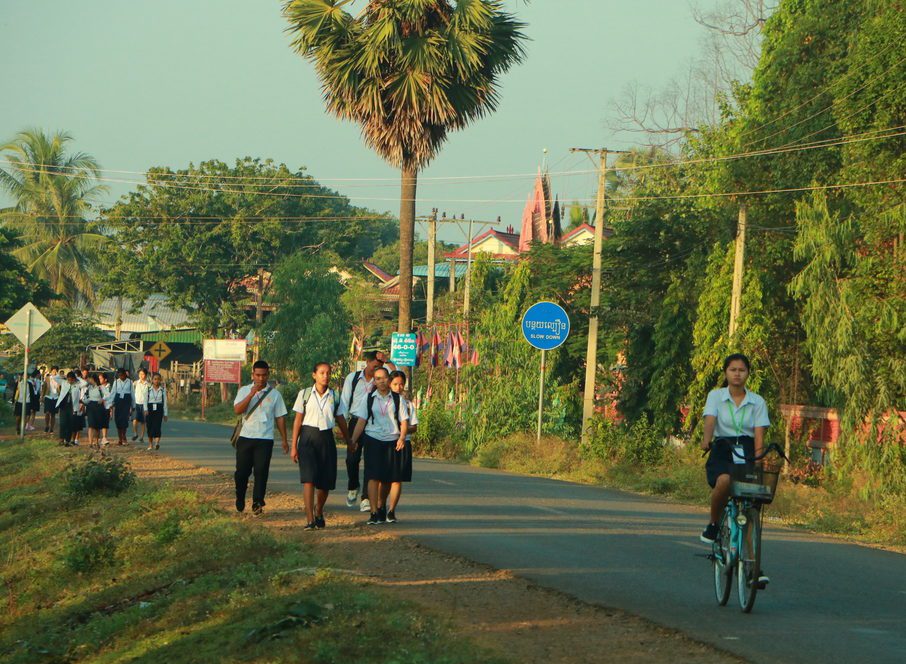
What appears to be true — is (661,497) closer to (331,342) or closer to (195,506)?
(195,506)

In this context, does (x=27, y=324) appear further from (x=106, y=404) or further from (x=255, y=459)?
(x=255, y=459)

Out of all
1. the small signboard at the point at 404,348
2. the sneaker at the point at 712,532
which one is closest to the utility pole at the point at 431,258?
the small signboard at the point at 404,348

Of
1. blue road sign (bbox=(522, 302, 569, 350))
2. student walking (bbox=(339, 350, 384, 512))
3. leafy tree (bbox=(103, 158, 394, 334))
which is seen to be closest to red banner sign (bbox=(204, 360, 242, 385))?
leafy tree (bbox=(103, 158, 394, 334))

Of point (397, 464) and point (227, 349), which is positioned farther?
point (227, 349)

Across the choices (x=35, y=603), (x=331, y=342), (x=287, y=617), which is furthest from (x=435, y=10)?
(x=331, y=342)

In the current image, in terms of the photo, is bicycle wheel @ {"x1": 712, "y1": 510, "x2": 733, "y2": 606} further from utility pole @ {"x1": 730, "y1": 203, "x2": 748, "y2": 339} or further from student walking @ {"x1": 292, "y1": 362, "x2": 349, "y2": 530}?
utility pole @ {"x1": 730, "y1": 203, "x2": 748, "y2": 339}

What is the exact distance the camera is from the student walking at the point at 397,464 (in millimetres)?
13914

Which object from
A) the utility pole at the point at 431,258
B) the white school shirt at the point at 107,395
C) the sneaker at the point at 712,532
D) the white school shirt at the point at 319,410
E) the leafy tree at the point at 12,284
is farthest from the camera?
the leafy tree at the point at 12,284

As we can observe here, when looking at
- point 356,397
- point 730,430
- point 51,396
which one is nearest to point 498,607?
point 730,430

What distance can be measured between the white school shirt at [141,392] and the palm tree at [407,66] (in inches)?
238

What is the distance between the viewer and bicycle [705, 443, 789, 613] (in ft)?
29.5

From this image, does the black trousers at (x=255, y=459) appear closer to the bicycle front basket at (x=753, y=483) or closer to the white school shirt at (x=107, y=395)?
the bicycle front basket at (x=753, y=483)

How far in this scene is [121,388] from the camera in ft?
94.0

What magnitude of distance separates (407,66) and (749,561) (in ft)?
67.6
